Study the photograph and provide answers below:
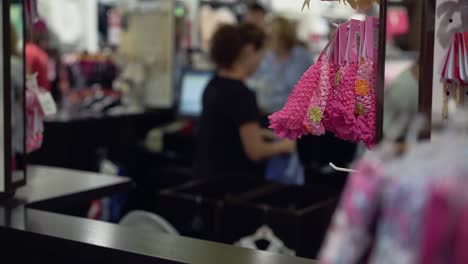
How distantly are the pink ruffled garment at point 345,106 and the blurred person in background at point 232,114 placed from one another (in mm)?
1772

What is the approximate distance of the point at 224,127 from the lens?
3.99 metres

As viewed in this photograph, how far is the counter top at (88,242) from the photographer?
2047mm

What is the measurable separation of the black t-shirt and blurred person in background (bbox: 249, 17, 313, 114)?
6.78 feet

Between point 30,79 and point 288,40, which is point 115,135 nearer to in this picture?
point 288,40

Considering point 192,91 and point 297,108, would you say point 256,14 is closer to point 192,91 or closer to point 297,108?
point 192,91

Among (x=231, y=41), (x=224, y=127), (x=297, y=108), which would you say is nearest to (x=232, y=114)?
(x=224, y=127)

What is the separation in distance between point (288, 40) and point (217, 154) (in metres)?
2.47

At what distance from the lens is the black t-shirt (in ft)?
12.7

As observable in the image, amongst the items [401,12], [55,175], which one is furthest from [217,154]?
[401,12]

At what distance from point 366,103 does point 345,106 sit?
6 cm

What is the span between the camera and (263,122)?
532 centimetres

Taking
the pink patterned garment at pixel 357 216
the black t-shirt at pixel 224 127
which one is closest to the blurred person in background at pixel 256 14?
the black t-shirt at pixel 224 127

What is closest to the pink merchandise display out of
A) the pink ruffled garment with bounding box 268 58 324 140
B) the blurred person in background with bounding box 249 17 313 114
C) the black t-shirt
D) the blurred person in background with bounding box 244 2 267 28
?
the pink ruffled garment with bounding box 268 58 324 140

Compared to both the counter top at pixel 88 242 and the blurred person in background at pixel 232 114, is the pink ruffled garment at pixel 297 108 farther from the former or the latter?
the blurred person in background at pixel 232 114
